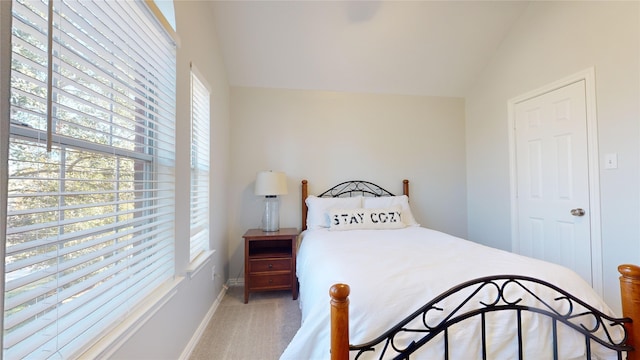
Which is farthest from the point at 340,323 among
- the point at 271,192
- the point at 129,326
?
the point at 271,192

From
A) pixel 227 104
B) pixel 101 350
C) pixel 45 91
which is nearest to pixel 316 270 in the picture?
pixel 101 350

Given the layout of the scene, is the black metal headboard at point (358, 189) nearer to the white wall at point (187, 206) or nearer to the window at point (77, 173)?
the white wall at point (187, 206)

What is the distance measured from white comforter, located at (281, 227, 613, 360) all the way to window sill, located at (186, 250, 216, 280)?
2.62 ft

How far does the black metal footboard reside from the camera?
A: 1.01 m

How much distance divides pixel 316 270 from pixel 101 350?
0.98 meters

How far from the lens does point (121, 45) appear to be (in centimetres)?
112

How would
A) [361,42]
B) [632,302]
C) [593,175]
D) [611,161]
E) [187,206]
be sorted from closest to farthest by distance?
1. [632,302]
2. [187,206]
3. [611,161]
4. [593,175]
5. [361,42]

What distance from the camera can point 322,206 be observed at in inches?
113

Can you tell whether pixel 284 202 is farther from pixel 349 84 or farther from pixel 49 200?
pixel 49 200

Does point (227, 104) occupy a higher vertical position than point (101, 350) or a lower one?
higher

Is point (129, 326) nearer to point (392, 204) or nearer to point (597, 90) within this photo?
point (392, 204)

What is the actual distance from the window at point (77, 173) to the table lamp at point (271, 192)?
1.42 m

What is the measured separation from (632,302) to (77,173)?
83.4 inches

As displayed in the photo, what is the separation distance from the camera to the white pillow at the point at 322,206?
110 inches
